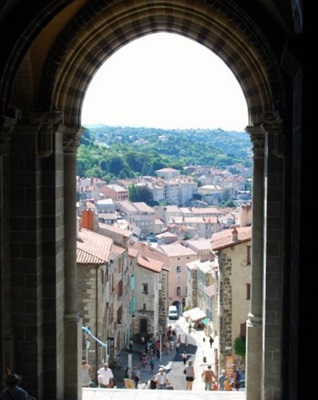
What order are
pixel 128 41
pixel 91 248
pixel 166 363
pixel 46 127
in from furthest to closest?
1. pixel 166 363
2. pixel 91 248
3. pixel 128 41
4. pixel 46 127

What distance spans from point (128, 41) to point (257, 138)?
332 centimetres

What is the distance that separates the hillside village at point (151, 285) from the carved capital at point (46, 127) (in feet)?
44.4

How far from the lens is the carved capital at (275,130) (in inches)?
425

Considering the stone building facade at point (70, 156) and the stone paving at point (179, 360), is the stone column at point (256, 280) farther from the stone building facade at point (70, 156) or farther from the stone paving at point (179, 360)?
the stone paving at point (179, 360)

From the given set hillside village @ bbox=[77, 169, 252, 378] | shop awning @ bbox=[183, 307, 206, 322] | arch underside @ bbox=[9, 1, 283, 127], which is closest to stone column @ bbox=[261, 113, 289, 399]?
arch underside @ bbox=[9, 1, 283, 127]

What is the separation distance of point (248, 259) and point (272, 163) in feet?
66.0

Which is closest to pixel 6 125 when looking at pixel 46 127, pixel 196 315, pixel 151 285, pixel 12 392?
pixel 46 127

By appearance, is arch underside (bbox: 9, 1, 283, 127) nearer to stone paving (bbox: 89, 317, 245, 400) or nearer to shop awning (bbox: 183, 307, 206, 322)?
stone paving (bbox: 89, 317, 245, 400)

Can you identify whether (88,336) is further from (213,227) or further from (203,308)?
(213,227)

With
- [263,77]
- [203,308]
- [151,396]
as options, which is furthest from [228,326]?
[203,308]

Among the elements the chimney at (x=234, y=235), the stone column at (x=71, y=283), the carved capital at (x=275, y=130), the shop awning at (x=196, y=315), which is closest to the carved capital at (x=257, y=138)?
the carved capital at (x=275, y=130)

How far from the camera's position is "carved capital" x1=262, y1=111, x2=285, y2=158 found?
10.8 meters

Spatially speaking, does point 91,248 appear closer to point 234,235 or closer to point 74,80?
point 234,235

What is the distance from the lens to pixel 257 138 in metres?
12.5
